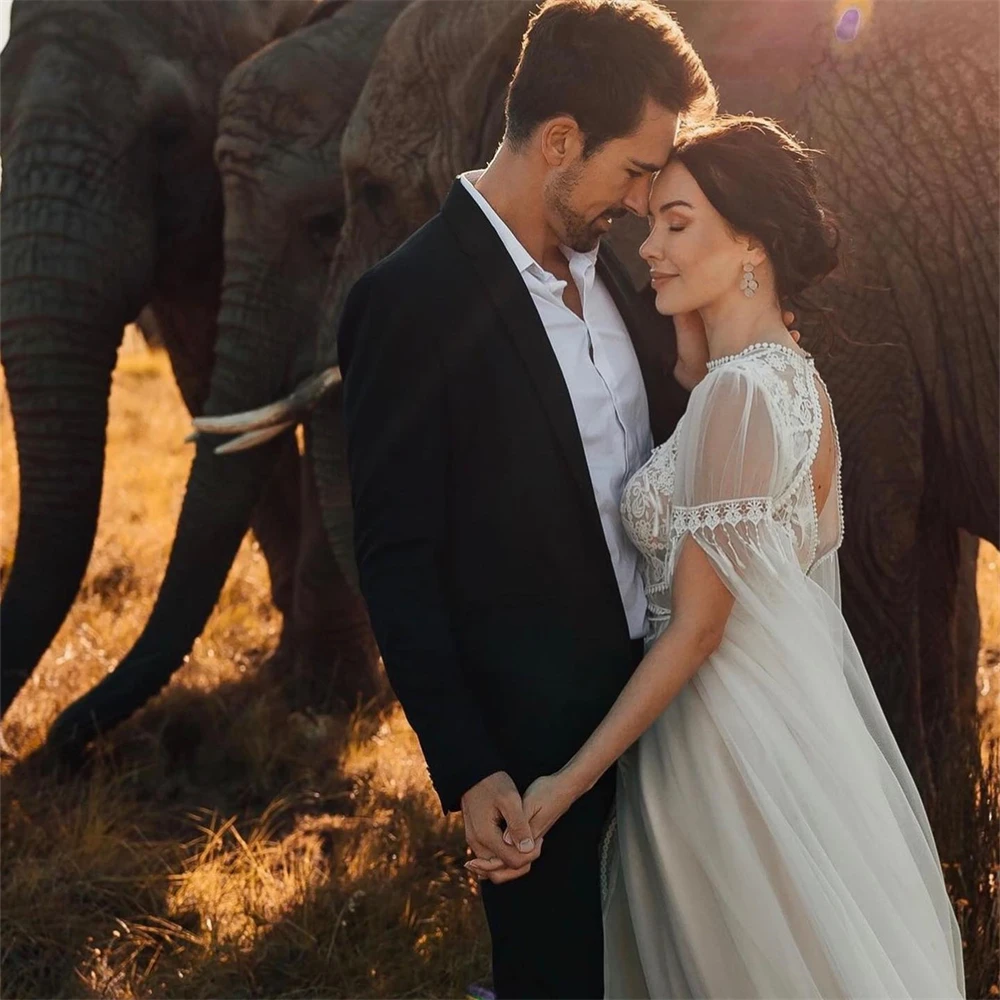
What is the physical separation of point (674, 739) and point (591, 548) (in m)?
0.35

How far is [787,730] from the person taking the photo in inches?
98.7

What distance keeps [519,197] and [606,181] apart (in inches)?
6.1

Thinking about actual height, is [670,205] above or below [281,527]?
above

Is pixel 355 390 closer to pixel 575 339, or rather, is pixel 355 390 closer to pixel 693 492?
pixel 575 339

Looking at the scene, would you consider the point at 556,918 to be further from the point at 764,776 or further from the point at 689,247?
the point at 689,247

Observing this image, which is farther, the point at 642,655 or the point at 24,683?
the point at 24,683

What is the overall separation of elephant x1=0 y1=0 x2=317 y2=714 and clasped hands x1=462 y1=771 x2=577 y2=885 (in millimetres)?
3110

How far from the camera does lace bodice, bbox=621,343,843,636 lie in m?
2.47

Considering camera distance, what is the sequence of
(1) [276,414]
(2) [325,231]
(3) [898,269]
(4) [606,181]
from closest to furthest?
(4) [606,181] → (3) [898,269] → (1) [276,414] → (2) [325,231]

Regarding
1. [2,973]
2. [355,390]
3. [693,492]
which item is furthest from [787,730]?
[2,973]

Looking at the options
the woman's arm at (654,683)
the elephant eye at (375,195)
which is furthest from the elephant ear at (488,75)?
the woman's arm at (654,683)

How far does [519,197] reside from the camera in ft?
8.77

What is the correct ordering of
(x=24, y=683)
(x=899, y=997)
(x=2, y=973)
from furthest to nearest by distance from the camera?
1. (x=24, y=683)
2. (x=2, y=973)
3. (x=899, y=997)

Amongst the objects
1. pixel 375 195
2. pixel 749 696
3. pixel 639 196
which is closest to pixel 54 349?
pixel 375 195
